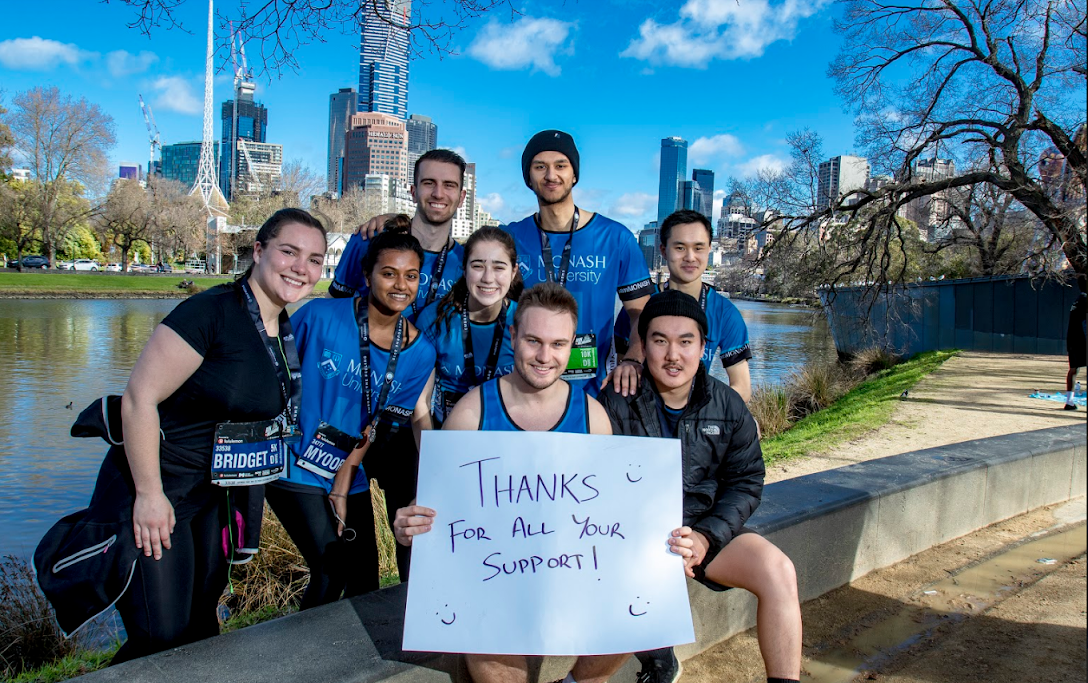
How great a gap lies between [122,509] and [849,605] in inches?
138

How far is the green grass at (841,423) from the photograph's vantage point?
28.2ft

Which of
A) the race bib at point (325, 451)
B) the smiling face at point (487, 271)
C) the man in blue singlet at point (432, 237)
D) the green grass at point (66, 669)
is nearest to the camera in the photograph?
the race bib at point (325, 451)

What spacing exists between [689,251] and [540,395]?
1.48 metres

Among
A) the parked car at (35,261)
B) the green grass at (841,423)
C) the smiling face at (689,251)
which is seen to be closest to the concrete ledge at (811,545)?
the smiling face at (689,251)

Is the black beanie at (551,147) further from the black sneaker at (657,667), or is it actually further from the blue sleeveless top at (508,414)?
the black sneaker at (657,667)

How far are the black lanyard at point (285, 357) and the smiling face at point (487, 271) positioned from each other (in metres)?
0.81

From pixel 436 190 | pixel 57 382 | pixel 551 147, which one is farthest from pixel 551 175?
pixel 57 382

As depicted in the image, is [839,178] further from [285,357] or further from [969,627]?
[285,357]

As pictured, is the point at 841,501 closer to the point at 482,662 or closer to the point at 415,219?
the point at 482,662

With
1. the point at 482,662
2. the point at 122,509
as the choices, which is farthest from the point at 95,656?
the point at 482,662

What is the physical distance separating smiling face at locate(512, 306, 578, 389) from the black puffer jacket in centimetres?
42

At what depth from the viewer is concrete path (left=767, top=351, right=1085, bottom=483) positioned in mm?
8062

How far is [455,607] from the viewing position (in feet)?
8.07

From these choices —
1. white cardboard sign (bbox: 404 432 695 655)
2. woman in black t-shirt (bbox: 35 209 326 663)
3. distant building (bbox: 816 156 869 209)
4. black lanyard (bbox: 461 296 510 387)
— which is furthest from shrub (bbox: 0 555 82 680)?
distant building (bbox: 816 156 869 209)
